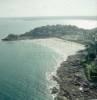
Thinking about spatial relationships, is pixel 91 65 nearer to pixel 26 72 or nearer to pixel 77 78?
pixel 77 78

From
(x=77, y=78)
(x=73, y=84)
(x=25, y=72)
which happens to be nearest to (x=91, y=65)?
(x=77, y=78)

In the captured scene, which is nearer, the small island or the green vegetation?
the small island

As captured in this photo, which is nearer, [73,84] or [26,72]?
[73,84]

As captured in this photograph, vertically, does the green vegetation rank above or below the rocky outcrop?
above

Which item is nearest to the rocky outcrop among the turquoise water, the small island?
the small island

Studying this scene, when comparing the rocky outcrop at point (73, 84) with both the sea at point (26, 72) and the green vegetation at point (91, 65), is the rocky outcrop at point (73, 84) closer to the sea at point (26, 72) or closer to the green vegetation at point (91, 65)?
the green vegetation at point (91, 65)

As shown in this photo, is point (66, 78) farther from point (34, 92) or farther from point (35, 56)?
point (35, 56)

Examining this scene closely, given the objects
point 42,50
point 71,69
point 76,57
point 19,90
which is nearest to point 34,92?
point 19,90

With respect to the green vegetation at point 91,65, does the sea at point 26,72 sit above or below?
below

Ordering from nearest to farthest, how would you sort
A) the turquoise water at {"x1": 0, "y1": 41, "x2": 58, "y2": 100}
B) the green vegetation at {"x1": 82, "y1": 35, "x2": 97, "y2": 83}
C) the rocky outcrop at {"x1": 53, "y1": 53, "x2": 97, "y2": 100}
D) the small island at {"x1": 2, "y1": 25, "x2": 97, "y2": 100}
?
the rocky outcrop at {"x1": 53, "y1": 53, "x2": 97, "y2": 100}
the small island at {"x1": 2, "y1": 25, "x2": 97, "y2": 100}
the turquoise water at {"x1": 0, "y1": 41, "x2": 58, "y2": 100}
the green vegetation at {"x1": 82, "y1": 35, "x2": 97, "y2": 83}

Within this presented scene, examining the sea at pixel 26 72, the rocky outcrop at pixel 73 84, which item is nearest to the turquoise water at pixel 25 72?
the sea at pixel 26 72

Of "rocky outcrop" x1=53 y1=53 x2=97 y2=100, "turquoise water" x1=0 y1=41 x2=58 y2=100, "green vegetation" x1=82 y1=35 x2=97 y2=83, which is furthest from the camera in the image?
"green vegetation" x1=82 y1=35 x2=97 y2=83

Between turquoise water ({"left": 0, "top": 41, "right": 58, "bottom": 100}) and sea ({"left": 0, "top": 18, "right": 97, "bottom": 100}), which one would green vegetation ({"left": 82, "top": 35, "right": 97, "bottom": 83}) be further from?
turquoise water ({"left": 0, "top": 41, "right": 58, "bottom": 100})
